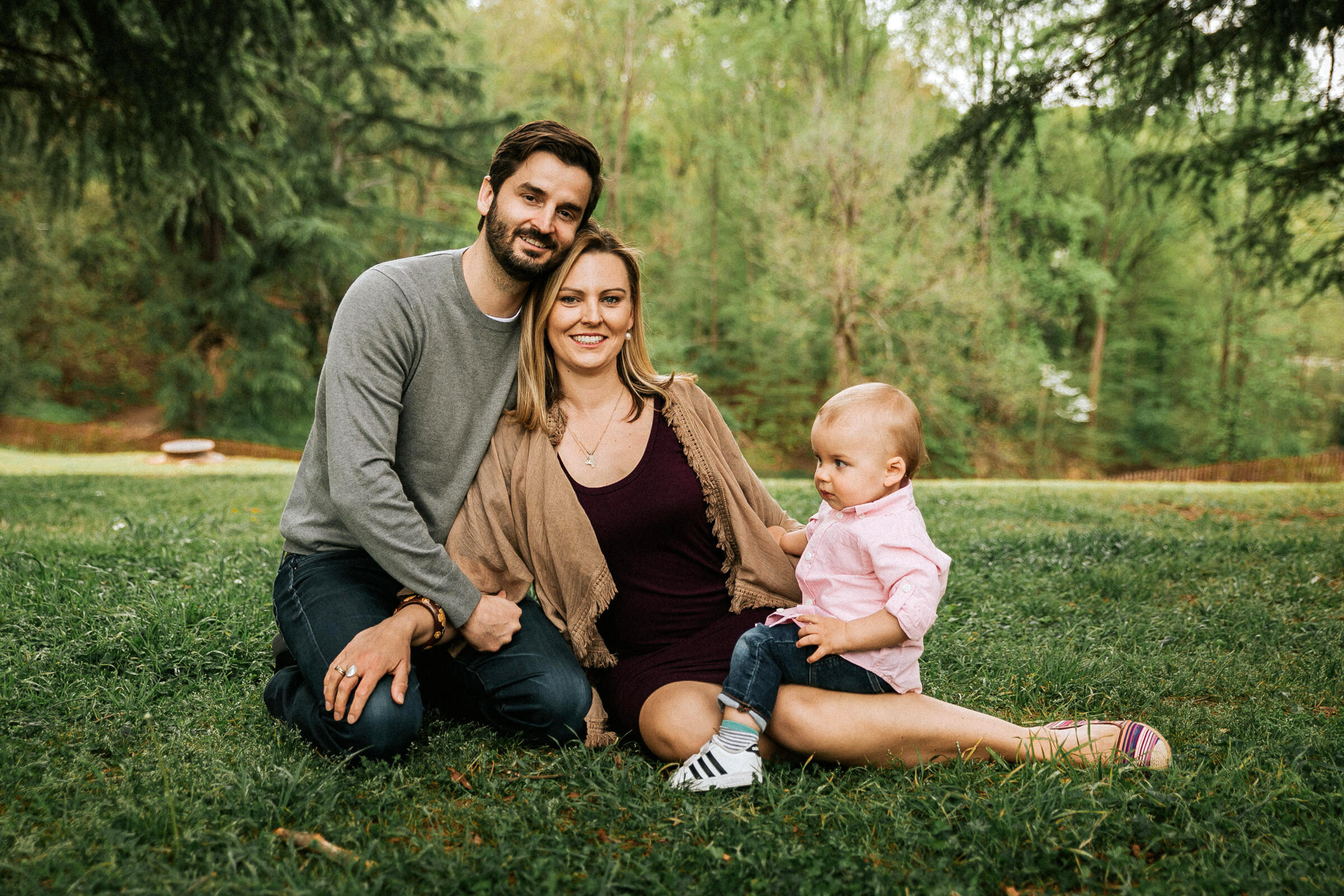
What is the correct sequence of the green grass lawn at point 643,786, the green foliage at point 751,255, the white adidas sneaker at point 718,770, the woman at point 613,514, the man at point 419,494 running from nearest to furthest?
the green grass lawn at point 643,786
the white adidas sneaker at point 718,770
the man at point 419,494
the woman at point 613,514
the green foliage at point 751,255

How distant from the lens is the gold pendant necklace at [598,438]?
9.64 ft

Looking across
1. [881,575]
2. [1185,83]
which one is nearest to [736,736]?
[881,575]

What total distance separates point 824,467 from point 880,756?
87 centimetres

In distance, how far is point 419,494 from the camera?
9.59 feet

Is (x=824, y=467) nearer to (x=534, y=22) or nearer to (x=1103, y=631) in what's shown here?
(x=1103, y=631)

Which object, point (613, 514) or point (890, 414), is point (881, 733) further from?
point (613, 514)

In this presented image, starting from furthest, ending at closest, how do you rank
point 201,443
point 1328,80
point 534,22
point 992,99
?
point 534,22, point 201,443, point 992,99, point 1328,80

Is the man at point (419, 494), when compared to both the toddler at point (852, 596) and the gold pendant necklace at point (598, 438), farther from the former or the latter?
the toddler at point (852, 596)

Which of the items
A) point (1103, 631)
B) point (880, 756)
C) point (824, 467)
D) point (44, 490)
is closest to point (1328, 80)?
point (1103, 631)

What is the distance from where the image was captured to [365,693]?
8.04 feet

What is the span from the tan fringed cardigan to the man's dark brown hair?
0.85m

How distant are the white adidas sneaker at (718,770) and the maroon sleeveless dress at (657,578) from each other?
15.8 inches

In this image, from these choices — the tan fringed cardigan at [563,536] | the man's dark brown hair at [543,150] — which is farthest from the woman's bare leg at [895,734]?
the man's dark brown hair at [543,150]

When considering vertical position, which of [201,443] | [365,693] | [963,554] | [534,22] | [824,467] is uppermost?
[534,22]
